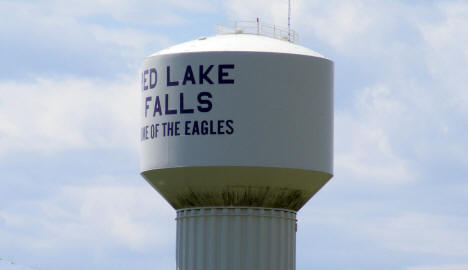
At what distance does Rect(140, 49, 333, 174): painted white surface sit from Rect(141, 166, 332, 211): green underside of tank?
0.23 metres

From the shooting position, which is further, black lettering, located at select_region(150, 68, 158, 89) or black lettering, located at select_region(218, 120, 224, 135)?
black lettering, located at select_region(150, 68, 158, 89)

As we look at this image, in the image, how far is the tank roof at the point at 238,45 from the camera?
4259 cm

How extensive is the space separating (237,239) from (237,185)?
5.51 ft

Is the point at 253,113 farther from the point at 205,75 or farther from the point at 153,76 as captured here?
the point at 153,76

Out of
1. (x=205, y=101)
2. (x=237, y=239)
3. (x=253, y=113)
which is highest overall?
(x=205, y=101)

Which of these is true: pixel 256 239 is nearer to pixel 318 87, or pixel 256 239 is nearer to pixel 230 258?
pixel 230 258

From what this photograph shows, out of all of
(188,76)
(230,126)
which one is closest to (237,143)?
(230,126)

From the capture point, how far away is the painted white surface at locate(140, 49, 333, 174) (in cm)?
4191

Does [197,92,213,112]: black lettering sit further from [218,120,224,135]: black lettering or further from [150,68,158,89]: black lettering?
[150,68,158,89]: black lettering

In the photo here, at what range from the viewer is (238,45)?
42719 millimetres

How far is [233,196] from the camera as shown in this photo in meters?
42.3

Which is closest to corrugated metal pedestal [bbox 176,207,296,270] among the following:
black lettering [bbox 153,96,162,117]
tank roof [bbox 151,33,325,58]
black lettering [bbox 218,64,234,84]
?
black lettering [bbox 153,96,162,117]

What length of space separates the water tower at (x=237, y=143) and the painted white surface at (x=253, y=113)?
0.10 feet

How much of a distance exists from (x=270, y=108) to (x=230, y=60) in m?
1.88
